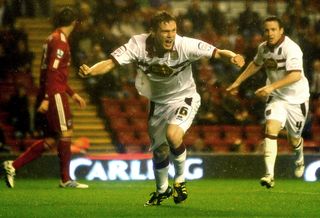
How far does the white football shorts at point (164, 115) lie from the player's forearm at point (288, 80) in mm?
1559

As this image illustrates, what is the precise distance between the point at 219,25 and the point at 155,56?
9351 mm

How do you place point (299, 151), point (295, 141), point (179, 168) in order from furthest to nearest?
1. point (299, 151)
2. point (295, 141)
3. point (179, 168)

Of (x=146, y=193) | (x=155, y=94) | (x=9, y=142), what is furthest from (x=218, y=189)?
(x=9, y=142)

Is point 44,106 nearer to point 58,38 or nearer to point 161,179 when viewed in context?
point 58,38

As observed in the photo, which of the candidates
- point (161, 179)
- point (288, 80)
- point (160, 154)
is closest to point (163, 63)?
point (160, 154)

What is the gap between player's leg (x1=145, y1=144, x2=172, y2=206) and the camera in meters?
10.8

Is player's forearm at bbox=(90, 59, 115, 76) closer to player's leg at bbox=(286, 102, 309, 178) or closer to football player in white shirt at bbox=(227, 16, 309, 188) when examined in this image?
football player in white shirt at bbox=(227, 16, 309, 188)

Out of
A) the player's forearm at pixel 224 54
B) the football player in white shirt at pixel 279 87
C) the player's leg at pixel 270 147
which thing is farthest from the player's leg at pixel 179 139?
the player's leg at pixel 270 147

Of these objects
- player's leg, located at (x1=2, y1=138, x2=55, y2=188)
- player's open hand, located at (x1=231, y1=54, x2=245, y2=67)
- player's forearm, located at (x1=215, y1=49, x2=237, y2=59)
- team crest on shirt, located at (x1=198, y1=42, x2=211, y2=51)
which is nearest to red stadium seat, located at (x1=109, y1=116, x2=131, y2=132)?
player's leg, located at (x1=2, y1=138, x2=55, y2=188)

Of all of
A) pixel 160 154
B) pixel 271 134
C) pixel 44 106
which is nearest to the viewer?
pixel 160 154

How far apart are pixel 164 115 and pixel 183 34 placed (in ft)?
26.3

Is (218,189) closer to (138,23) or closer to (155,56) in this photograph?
(155,56)

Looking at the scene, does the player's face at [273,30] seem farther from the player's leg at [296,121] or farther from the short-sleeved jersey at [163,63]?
the short-sleeved jersey at [163,63]

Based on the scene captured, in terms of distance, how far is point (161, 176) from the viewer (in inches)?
429
